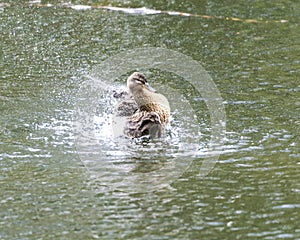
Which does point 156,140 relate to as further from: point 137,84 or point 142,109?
point 137,84

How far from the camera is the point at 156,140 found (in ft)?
25.7

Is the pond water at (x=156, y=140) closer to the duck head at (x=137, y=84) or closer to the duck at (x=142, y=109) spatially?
the duck at (x=142, y=109)

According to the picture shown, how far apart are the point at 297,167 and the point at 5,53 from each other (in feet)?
17.2

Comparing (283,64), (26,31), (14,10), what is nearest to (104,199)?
(283,64)

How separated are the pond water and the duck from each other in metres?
0.13

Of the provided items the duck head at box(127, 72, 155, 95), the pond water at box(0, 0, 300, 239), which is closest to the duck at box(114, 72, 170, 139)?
the duck head at box(127, 72, 155, 95)

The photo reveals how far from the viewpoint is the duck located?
7.86 metres

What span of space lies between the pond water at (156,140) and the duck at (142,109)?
0.42 ft

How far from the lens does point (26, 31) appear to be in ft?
38.5

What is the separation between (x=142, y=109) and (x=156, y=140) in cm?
66

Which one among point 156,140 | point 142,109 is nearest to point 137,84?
point 142,109

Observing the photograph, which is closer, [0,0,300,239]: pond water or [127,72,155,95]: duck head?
[0,0,300,239]: pond water

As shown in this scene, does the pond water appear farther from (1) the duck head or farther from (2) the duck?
(1) the duck head

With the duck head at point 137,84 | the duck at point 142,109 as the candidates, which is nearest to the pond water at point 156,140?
the duck at point 142,109
